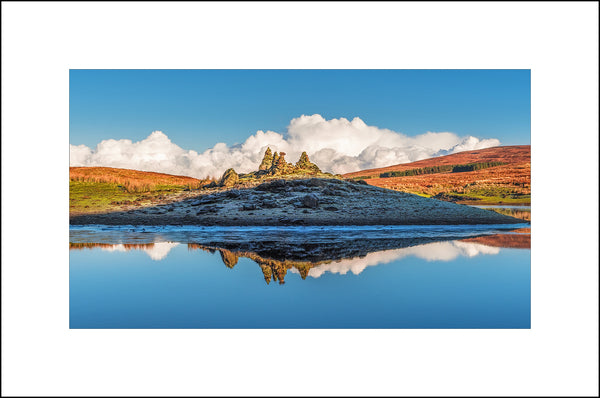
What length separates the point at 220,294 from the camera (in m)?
6.39

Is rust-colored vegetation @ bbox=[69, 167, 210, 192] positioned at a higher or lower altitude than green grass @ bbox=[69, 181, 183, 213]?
higher

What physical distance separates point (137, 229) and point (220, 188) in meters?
6.61

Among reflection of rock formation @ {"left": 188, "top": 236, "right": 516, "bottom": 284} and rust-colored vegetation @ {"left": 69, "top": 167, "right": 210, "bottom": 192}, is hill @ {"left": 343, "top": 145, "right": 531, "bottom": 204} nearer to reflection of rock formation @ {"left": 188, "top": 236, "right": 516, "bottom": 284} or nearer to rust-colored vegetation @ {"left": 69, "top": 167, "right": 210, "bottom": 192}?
rust-colored vegetation @ {"left": 69, "top": 167, "right": 210, "bottom": 192}

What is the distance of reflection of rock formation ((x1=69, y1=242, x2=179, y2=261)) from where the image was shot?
10.1 m

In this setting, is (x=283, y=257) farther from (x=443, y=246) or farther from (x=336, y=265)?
(x=443, y=246)

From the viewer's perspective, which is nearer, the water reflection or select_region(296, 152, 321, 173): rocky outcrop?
the water reflection

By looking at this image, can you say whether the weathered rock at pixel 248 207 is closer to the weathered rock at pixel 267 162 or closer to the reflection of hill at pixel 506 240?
the weathered rock at pixel 267 162

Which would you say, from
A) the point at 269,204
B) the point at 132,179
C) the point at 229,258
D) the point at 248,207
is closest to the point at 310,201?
the point at 269,204

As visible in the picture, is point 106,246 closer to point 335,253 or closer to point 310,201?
point 335,253

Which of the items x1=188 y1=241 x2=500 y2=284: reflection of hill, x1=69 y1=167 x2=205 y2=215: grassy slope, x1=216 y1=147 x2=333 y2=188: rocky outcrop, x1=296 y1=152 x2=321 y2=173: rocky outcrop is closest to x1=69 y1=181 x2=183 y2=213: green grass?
x1=69 y1=167 x2=205 y2=215: grassy slope

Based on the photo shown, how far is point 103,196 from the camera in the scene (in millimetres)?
19234

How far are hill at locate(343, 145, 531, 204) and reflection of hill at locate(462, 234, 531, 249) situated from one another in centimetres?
634
